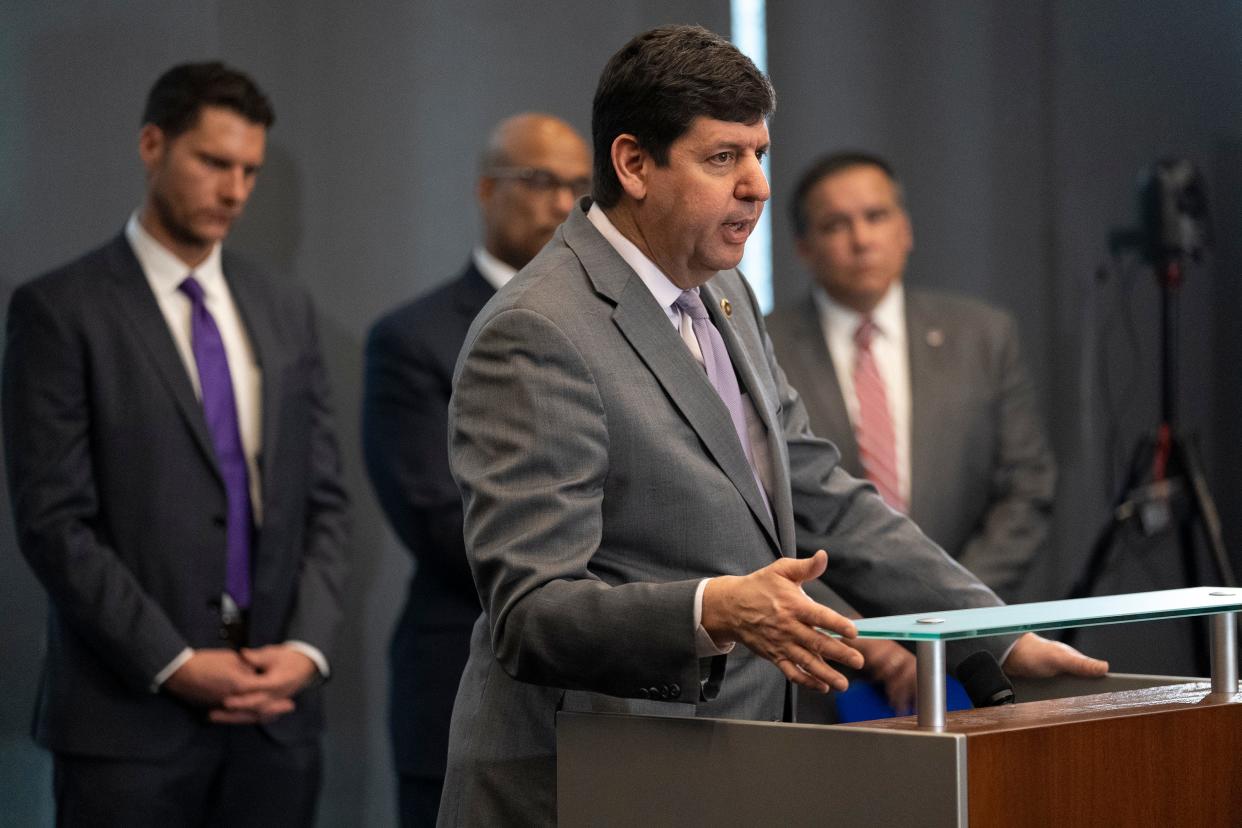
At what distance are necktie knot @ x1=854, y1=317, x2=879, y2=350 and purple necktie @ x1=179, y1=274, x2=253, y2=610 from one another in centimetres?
150

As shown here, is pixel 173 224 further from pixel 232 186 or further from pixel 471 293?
pixel 471 293

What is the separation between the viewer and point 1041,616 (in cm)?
Result: 160

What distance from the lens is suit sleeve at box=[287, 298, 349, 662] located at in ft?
11.0

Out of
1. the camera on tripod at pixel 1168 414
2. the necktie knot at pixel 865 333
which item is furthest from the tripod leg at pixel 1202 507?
the necktie knot at pixel 865 333

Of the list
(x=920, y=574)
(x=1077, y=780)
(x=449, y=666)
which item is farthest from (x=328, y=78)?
(x=1077, y=780)

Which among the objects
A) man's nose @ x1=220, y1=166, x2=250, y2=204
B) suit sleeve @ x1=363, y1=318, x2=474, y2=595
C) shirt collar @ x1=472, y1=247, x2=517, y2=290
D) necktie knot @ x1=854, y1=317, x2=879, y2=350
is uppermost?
man's nose @ x1=220, y1=166, x2=250, y2=204

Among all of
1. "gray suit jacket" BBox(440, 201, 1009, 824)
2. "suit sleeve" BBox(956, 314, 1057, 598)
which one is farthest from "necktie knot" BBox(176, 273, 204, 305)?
"suit sleeve" BBox(956, 314, 1057, 598)

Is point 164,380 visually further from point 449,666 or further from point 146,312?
point 449,666

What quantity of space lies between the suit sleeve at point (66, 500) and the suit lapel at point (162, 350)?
0.11 metres

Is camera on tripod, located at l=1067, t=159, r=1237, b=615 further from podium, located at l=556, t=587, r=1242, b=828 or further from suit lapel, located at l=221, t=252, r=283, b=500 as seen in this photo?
podium, located at l=556, t=587, r=1242, b=828

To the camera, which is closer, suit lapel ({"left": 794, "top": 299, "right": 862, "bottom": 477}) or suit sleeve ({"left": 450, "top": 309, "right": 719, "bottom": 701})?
suit sleeve ({"left": 450, "top": 309, "right": 719, "bottom": 701})

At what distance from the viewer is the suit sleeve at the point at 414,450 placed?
3.52 m

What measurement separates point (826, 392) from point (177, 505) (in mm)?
1503

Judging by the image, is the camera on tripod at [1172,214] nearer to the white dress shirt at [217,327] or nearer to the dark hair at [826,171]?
the dark hair at [826,171]
